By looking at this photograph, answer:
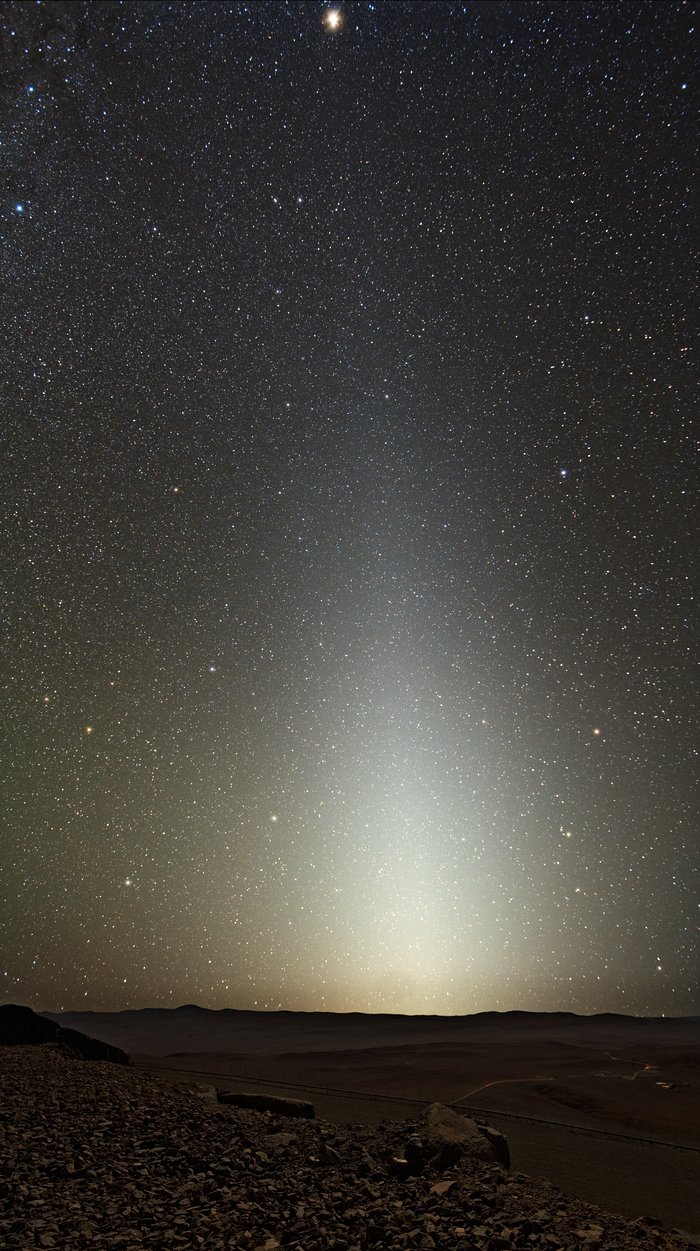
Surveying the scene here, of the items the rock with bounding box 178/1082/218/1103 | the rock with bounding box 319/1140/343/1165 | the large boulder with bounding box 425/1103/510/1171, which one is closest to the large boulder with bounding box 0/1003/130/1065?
the rock with bounding box 178/1082/218/1103

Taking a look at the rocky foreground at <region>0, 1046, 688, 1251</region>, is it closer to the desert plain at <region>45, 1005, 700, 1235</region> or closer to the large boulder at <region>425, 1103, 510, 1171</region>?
the large boulder at <region>425, 1103, 510, 1171</region>

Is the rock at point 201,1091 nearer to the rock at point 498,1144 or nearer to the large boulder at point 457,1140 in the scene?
the large boulder at point 457,1140

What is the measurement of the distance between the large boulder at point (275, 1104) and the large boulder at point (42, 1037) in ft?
42.9

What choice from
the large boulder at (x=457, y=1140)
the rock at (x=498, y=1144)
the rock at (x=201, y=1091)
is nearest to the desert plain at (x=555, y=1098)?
the rock at (x=498, y=1144)

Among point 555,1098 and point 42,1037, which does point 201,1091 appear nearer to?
point 42,1037

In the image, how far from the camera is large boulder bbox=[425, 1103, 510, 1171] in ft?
30.7

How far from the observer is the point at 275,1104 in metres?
15.2

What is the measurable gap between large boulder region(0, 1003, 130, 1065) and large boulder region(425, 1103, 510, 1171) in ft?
64.2

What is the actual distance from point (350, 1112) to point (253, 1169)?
17.5 metres

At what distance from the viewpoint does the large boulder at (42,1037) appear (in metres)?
27.5

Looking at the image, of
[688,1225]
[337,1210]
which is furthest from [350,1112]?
[337,1210]

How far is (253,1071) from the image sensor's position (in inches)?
2488

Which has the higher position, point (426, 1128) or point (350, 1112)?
point (426, 1128)

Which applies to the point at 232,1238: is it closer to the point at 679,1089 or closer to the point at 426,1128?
the point at 426,1128
